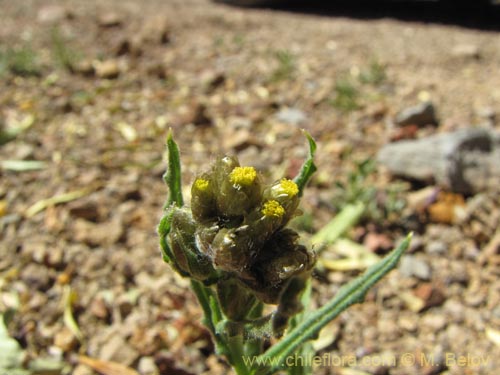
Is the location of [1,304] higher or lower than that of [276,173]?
lower

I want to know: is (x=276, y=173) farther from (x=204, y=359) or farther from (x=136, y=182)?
(x=204, y=359)

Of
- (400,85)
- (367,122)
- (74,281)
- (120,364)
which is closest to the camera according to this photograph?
(120,364)

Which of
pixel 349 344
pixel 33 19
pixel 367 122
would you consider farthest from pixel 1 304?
pixel 33 19

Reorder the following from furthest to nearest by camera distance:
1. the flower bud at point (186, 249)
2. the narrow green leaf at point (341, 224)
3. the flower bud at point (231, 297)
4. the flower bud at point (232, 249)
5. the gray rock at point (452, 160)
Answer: the gray rock at point (452, 160), the narrow green leaf at point (341, 224), the flower bud at point (231, 297), the flower bud at point (186, 249), the flower bud at point (232, 249)

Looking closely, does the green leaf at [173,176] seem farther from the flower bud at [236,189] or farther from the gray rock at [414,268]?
the gray rock at [414,268]

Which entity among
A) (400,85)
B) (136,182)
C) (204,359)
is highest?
(400,85)

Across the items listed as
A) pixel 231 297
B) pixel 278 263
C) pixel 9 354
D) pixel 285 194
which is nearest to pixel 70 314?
pixel 9 354

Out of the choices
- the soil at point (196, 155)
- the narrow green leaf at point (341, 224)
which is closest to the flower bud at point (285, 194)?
Result: the soil at point (196, 155)
